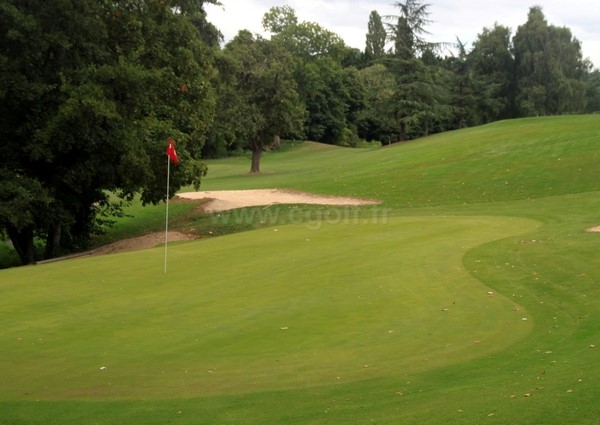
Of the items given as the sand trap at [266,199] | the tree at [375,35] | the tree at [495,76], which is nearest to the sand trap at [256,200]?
the sand trap at [266,199]

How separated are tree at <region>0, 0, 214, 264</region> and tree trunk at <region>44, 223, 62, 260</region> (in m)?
0.05

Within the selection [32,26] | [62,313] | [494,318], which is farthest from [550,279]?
[32,26]

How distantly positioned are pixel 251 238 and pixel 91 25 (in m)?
11.2

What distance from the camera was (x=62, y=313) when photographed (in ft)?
43.2

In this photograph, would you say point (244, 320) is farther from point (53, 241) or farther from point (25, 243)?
point (53, 241)

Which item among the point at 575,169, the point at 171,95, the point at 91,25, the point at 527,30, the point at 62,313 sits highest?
the point at 527,30

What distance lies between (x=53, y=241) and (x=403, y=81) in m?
48.2

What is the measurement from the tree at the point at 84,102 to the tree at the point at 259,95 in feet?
72.4

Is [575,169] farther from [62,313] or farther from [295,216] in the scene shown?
[62,313]

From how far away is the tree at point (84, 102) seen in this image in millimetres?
25375

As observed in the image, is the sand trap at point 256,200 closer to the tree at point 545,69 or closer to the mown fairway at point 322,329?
the mown fairway at point 322,329

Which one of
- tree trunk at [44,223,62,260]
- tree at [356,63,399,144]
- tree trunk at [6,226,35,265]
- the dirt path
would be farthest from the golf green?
tree at [356,63,399,144]

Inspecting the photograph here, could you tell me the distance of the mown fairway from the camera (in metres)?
8.05

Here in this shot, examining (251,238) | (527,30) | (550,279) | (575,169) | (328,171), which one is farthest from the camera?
(527,30)
